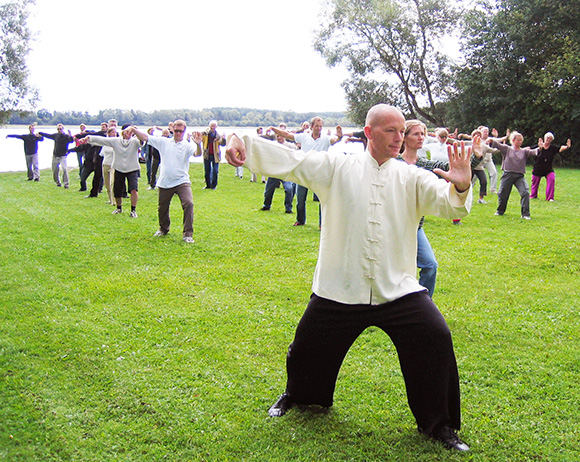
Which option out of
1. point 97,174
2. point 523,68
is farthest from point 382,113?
point 523,68

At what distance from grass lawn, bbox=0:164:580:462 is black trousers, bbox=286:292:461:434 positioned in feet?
1.00

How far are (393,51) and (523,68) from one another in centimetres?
873

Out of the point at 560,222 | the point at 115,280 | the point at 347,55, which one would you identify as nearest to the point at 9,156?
the point at 347,55

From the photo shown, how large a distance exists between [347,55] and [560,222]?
1078 inches

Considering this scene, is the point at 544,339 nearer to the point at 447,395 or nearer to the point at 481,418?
the point at 481,418

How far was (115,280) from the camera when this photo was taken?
782 cm

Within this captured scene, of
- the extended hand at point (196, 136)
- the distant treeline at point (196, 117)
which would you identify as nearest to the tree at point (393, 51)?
the distant treeline at point (196, 117)

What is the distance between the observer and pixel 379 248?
3.53 metres

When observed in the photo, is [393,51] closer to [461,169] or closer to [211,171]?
[211,171]

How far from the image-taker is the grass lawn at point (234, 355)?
380 cm

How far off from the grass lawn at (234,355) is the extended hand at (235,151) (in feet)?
6.44

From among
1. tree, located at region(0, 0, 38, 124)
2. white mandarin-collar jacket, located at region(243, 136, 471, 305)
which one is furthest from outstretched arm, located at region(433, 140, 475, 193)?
tree, located at region(0, 0, 38, 124)

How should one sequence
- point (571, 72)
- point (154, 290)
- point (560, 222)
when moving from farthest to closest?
Answer: point (571, 72) < point (560, 222) < point (154, 290)

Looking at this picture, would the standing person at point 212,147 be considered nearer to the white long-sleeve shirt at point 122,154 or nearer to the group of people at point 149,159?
the group of people at point 149,159
